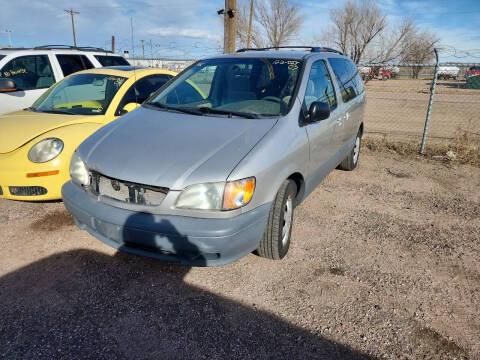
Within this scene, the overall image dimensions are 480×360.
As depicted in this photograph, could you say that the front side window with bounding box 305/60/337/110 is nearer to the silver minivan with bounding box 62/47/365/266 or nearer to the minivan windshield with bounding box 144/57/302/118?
the silver minivan with bounding box 62/47/365/266

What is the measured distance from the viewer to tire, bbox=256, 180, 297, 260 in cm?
273

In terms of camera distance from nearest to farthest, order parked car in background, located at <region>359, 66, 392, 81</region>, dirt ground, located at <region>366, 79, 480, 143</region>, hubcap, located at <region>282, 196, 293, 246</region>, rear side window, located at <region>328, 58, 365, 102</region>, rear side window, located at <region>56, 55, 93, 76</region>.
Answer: hubcap, located at <region>282, 196, 293, 246</region> < rear side window, located at <region>328, 58, 365, 102</region> < rear side window, located at <region>56, 55, 93, 76</region> < dirt ground, located at <region>366, 79, 480, 143</region> < parked car in background, located at <region>359, 66, 392, 81</region>

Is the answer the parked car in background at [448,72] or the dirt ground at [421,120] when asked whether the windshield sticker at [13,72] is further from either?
the parked car in background at [448,72]

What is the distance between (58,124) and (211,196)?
99.2 inches

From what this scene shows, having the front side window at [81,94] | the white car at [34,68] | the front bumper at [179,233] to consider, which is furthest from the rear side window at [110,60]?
the front bumper at [179,233]

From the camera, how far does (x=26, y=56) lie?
19.2ft

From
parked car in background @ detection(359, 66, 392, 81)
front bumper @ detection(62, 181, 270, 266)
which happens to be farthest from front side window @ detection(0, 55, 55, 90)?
→ parked car in background @ detection(359, 66, 392, 81)

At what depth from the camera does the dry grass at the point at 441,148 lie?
6285mm

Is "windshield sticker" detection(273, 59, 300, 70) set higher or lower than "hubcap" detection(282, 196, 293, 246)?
higher

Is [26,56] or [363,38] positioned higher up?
[363,38]

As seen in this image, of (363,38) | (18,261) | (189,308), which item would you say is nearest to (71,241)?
(18,261)

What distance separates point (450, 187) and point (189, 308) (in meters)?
4.40

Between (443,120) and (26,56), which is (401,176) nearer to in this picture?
(26,56)

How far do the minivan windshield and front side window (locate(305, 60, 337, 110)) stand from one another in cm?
18
